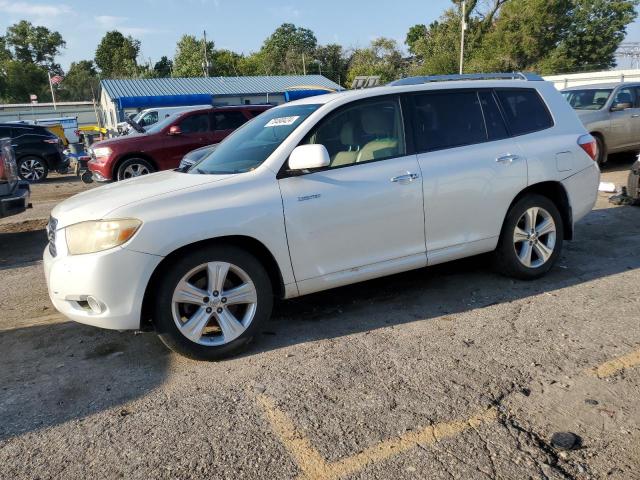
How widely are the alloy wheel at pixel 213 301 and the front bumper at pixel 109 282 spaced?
242 millimetres

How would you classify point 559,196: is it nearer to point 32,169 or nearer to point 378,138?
point 378,138

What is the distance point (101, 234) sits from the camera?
3.50 metres

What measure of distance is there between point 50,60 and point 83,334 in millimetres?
114149

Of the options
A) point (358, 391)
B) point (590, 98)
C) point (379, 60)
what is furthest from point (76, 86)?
point (358, 391)

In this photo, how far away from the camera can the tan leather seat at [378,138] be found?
4.32 metres

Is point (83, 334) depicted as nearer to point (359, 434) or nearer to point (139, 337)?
point (139, 337)

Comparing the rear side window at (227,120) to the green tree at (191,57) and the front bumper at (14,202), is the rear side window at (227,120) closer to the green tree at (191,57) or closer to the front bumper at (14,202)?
the front bumper at (14,202)

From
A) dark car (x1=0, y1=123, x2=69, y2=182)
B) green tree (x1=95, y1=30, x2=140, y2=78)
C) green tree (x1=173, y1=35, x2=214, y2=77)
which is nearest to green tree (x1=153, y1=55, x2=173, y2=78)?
green tree (x1=95, y1=30, x2=140, y2=78)

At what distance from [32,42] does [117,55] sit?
22.2 meters

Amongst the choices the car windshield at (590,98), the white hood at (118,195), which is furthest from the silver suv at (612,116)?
the white hood at (118,195)

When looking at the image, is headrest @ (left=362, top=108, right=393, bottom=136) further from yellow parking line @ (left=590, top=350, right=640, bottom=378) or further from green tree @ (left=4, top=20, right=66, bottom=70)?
green tree @ (left=4, top=20, right=66, bottom=70)

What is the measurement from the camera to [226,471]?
8.70 ft

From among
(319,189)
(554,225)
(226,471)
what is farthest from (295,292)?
(554,225)

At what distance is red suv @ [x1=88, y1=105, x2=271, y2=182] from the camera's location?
11.3m
